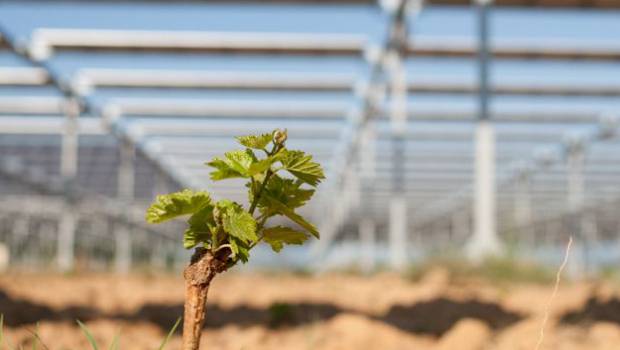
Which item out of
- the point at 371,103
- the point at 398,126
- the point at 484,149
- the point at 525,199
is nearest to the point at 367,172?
the point at 371,103

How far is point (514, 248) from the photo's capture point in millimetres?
8367

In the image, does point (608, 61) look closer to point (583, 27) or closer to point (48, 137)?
point (583, 27)

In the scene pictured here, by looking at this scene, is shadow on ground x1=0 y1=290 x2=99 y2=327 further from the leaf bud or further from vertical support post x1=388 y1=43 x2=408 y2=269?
vertical support post x1=388 y1=43 x2=408 y2=269

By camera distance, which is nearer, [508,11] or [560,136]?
[508,11]

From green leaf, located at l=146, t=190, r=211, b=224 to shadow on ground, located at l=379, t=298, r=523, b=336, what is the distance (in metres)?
3.05

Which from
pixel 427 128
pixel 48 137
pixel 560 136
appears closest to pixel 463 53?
pixel 427 128

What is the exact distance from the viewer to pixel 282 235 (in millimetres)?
1279

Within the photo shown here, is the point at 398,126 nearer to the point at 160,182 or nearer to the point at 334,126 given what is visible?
the point at 334,126

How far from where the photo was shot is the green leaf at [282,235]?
1.26 m

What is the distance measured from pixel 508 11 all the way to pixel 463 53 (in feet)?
5.37

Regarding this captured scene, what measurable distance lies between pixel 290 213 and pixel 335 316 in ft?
12.0

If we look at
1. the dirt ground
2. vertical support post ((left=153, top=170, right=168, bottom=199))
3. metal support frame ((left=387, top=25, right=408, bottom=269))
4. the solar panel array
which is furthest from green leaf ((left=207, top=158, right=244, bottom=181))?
vertical support post ((left=153, top=170, right=168, bottom=199))

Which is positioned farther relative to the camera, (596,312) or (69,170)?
(69,170)

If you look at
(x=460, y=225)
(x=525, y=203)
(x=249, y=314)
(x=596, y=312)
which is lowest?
(x=460, y=225)
